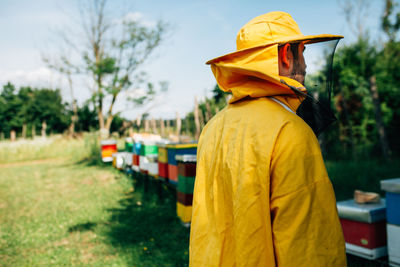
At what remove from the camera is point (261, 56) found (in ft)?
3.09

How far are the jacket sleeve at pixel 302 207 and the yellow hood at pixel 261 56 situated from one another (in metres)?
0.17

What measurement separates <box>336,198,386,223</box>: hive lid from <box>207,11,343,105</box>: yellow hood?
5.97ft

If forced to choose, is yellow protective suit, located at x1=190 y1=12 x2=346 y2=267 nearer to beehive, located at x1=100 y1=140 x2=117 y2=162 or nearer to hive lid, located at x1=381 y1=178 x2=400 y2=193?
hive lid, located at x1=381 y1=178 x2=400 y2=193

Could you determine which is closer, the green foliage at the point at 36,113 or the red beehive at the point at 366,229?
the red beehive at the point at 366,229

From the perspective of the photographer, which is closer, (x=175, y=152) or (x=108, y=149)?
(x=175, y=152)

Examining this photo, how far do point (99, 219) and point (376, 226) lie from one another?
3465 mm

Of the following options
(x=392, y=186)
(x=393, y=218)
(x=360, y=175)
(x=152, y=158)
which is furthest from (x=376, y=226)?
(x=152, y=158)

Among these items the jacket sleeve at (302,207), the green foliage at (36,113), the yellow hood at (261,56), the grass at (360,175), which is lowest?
the grass at (360,175)

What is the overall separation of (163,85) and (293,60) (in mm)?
13432

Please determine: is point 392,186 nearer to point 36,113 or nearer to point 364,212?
point 364,212

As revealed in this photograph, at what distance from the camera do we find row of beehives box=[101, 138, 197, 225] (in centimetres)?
338

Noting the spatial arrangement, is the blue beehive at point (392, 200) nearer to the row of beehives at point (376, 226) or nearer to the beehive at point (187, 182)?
the row of beehives at point (376, 226)

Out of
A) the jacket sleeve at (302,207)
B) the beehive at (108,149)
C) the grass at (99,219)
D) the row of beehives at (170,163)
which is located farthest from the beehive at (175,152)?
the beehive at (108,149)

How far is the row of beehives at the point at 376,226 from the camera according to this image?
2182mm
